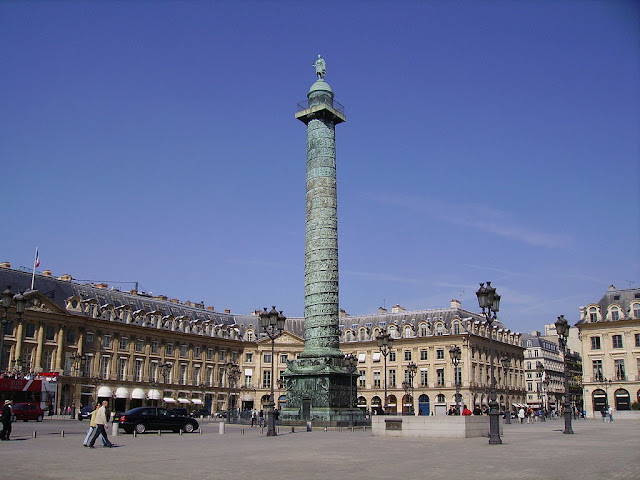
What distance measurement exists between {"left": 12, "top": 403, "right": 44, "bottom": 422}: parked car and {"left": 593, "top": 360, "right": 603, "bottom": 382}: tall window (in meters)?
45.5

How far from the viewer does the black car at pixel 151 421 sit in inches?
986

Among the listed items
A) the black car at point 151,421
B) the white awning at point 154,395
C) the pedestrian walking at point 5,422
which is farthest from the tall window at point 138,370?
the pedestrian walking at point 5,422

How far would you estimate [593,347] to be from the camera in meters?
59.2

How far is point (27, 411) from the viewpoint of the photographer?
36406mm

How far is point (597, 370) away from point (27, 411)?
4651 centimetres

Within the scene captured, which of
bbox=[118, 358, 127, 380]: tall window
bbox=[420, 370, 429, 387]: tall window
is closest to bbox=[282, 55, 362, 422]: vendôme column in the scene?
bbox=[118, 358, 127, 380]: tall window

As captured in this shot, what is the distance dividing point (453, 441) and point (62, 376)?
43728 millimetres

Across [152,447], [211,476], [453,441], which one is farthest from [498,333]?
[211,476]

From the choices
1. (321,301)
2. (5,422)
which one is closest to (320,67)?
(321,301)

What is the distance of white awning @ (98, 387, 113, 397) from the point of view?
57812 millimetres

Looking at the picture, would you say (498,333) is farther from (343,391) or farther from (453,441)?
(453,441)

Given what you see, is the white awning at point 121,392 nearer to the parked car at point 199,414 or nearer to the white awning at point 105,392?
the white awning at point 105,392

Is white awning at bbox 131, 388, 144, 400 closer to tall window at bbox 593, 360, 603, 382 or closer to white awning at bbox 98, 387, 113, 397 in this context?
white awning at bbox 98, 387, 113, 397

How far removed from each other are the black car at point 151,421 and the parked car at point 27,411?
1370 centimetres
